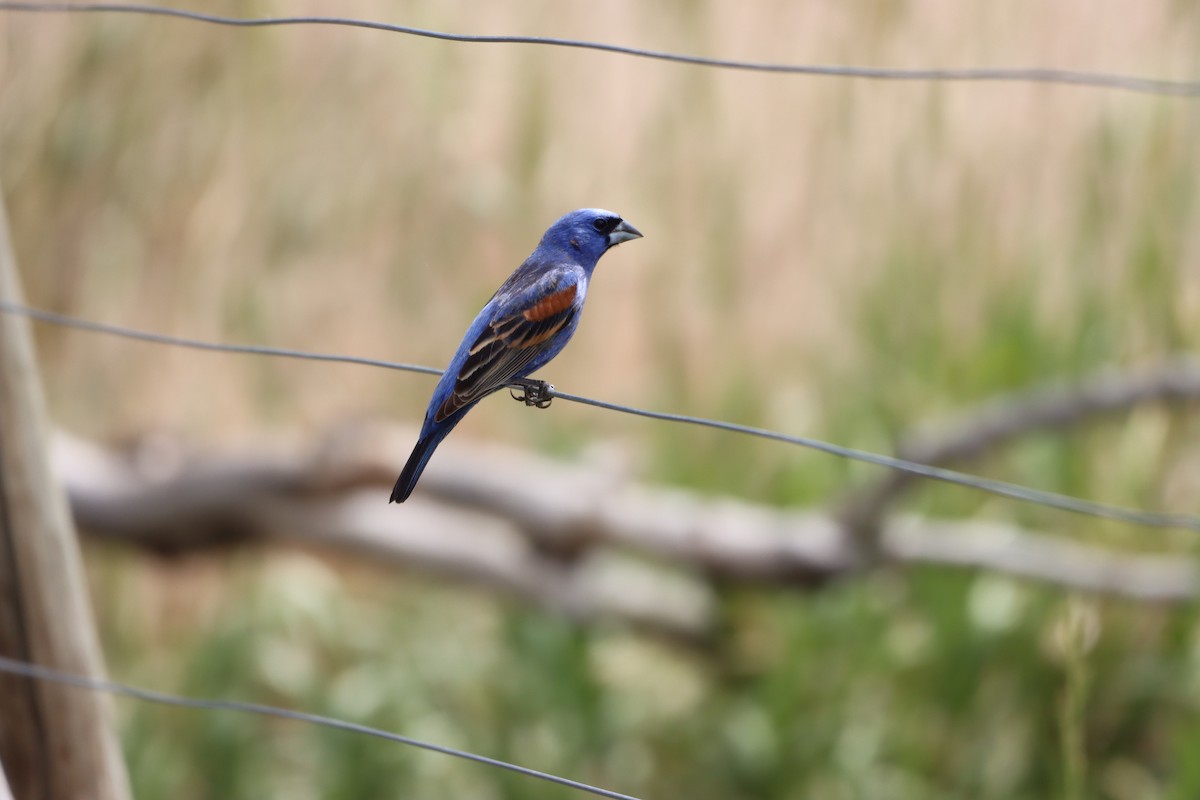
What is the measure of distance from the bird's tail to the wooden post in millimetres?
1140

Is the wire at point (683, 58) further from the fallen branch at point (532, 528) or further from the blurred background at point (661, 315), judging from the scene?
the fallen branch at point (532, 528)

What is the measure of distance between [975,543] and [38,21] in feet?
12.8

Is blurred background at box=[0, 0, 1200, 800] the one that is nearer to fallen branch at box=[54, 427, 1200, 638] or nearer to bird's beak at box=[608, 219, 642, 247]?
fallen branch at box=[54, 427, 1200, 638]

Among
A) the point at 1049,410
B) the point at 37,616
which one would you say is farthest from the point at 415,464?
the point at 1049,410

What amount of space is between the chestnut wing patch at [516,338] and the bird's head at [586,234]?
2.1 inches

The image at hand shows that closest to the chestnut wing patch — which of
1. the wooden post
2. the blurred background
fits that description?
the wooden post

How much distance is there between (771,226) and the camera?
540 centimetres

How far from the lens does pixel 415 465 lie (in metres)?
1.45

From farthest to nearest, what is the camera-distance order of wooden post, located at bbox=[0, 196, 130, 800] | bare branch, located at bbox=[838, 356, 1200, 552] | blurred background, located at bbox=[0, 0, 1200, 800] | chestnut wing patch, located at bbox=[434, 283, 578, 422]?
1. blurred background, located at bbox=[0, 0, 1200, 800]
2. bare branch, located at bbox=[838, 356, 1200, 552]
3. wooden post, located at bbox=[0, 196, 130, 800]
4. chestnut wing patch, located at bbox=[434, 283, 578, 422]

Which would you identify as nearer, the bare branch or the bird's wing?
the bird's wing

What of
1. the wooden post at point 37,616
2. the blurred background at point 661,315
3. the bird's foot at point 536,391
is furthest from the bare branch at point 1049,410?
the bird's foot at point 536,391

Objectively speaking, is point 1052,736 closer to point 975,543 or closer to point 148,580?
point 975,543

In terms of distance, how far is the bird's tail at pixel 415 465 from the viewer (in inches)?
53.8

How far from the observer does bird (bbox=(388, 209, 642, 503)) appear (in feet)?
5.28
